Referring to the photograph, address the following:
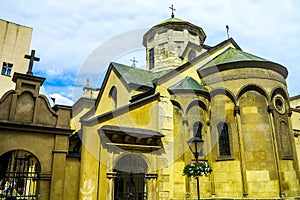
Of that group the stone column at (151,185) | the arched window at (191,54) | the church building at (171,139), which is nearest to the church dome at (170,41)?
the arched window at (191,54)

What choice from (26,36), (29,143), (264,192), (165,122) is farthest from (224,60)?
(26,36)

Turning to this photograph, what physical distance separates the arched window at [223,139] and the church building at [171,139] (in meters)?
0.05

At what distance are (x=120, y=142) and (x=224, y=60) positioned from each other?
303 inches

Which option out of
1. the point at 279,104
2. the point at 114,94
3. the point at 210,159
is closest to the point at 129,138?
the point at 210,159

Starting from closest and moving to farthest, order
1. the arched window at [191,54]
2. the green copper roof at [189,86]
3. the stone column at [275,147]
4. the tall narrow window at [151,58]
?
1. the stone column at [275,147]
2. the green copper roof at [189,86]
3. the arched window at [191,54]
4. the tall narrow window at [151,58]

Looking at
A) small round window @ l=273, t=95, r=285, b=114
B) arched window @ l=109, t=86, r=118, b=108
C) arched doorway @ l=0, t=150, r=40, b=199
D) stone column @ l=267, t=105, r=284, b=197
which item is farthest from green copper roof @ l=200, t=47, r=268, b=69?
arched doorway @ l=0, t=150, r=40, b=199

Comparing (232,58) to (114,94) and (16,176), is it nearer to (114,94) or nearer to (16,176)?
(114,94)

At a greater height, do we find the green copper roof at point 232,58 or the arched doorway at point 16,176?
the green copper roof at point 232,58

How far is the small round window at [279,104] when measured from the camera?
12.8 meters

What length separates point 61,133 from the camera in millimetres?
9195

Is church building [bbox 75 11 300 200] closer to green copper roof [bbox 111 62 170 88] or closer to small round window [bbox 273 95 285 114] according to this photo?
small round window [bbox 273 95 285 114]

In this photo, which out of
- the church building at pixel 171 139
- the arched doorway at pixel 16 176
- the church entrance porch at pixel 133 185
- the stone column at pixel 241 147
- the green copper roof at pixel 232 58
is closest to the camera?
the arched doorway at pixel 16 176

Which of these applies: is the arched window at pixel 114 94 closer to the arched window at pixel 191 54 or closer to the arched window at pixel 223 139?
the arched window at pixel 191 54

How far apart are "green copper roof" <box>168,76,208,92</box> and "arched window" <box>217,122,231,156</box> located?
7.15ft
